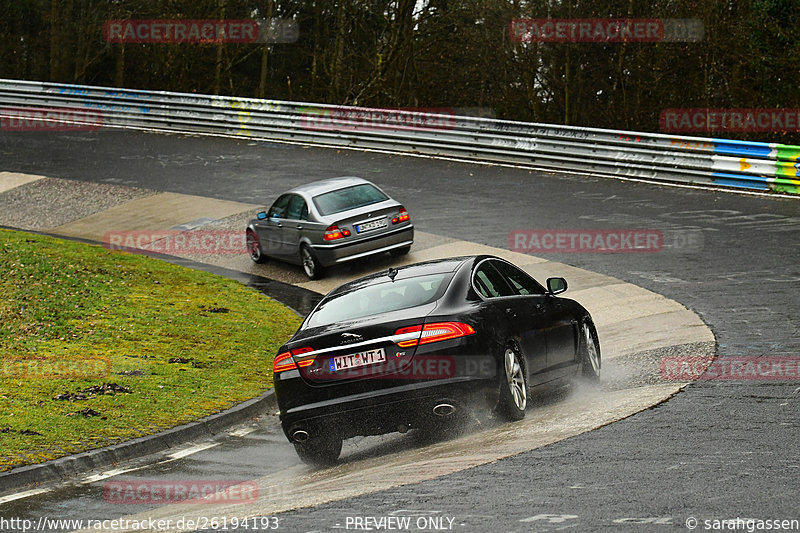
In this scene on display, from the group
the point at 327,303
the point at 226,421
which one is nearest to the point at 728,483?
the point at 327,303

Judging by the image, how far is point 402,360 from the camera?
8.18m

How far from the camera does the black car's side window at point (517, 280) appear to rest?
9867 millimetres

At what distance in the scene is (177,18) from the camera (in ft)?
140

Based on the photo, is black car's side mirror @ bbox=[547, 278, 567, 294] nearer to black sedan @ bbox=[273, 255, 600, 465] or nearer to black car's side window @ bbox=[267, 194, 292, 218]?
black sedan @ bbox=[273, 255, 600, 465]

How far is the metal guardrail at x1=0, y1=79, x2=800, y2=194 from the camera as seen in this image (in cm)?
2205

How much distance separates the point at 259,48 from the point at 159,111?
1188cm
